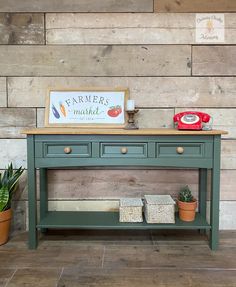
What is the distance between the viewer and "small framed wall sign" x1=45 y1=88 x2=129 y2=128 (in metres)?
1.99

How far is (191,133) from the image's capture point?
1.66m

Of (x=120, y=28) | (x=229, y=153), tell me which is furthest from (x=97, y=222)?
(x=120, y=28)

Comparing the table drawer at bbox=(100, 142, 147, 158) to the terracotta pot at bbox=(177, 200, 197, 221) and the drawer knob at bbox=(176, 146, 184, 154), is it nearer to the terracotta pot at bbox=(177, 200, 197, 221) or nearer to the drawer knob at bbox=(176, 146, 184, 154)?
the drawer knob at bbox=(176, 146, 184, 154)

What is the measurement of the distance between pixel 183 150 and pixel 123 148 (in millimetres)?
372

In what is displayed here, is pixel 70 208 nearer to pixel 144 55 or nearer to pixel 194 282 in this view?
pixel 194 282

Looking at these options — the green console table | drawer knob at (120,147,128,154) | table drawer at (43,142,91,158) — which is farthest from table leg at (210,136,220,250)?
table drawer at (43,142,91,158)

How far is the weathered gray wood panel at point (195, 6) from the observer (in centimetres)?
197

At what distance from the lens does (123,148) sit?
5.57 feet

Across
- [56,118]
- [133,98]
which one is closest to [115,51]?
[133,98]

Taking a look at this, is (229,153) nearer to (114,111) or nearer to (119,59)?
(114,111)

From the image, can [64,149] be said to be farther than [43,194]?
No

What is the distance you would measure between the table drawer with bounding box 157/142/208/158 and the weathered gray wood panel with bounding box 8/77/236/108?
45cm

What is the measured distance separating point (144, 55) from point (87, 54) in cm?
42

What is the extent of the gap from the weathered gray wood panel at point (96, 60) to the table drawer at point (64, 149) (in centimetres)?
60
